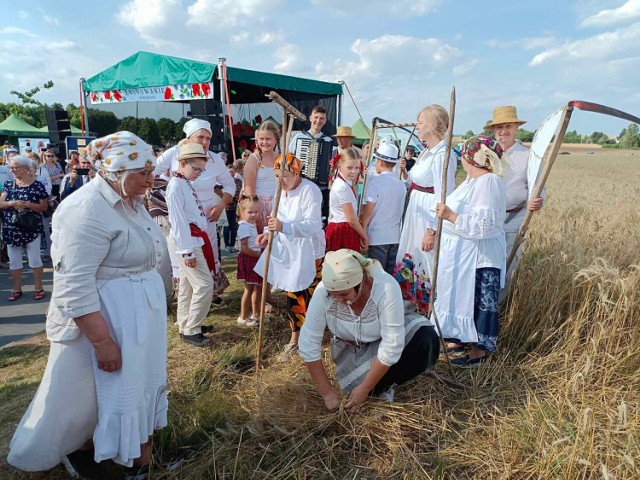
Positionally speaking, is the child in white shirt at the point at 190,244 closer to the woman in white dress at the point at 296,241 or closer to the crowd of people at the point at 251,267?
the crowd of people at the point at 251,267

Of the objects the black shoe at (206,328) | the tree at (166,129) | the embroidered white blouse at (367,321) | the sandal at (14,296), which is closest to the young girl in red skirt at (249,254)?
the black shoe at (206,328)

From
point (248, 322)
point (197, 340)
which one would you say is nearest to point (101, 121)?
point (248, 322)

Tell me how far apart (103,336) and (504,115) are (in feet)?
11.5

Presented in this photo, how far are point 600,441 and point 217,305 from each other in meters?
3.78

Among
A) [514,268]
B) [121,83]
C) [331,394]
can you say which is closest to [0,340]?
[331,394]

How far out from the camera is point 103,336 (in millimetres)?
1848

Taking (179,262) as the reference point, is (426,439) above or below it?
below

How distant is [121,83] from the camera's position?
9.50 meters

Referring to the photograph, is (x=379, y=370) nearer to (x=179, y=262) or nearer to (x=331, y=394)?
(x=331, y=394)

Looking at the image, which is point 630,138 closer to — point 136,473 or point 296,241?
point 296,241

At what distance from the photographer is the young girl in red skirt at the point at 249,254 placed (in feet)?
13.4

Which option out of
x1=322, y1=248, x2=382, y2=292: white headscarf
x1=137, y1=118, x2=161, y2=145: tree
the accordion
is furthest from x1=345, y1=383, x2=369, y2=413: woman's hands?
x1=137, y1=118, x2=161, y2=145: tree

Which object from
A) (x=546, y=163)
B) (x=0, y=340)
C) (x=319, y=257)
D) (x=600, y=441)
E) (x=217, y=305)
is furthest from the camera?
(x=217, y=305)

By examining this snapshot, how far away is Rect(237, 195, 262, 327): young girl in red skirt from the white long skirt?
2092 millimetres
